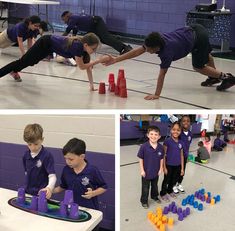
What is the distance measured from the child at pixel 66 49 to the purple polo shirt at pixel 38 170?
1.25 m

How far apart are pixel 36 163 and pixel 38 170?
1.4 inches

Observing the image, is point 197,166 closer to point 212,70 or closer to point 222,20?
point 212,70

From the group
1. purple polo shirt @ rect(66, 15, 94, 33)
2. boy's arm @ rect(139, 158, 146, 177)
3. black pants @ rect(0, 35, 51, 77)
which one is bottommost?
boy's arm @ rect(139, 158, 146, 177)

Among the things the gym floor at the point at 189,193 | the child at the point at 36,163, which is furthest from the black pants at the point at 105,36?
the child at the point at 36,163

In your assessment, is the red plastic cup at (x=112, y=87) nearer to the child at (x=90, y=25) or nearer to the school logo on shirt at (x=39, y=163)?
the school logo on shirt at (x=39, y=163)

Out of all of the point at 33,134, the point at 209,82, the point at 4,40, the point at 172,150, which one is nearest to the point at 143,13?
the point at 4,40

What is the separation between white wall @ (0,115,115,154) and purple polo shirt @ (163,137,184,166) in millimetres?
618

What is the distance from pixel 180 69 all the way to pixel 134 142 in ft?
7.37

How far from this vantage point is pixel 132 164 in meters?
Answer: 2.22

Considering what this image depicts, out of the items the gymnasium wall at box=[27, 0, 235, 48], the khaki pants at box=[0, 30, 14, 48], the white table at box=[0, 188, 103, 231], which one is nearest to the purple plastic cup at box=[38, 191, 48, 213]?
the white table at box=[0, 188, 103, 231]

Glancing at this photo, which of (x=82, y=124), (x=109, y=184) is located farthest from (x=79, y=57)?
(x=109, y=184)

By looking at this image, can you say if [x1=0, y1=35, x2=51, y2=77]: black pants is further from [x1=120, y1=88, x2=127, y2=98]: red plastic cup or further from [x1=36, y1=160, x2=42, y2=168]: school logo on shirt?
[x1=36, y1=160, x2=42, y2=168]: school logo on shirt

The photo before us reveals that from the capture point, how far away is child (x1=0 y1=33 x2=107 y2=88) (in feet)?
9.14

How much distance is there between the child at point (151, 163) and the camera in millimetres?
2280
